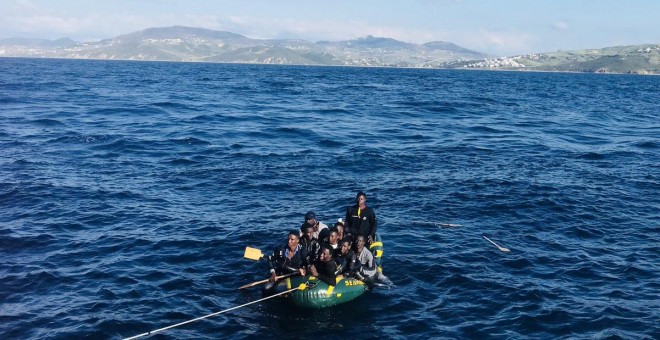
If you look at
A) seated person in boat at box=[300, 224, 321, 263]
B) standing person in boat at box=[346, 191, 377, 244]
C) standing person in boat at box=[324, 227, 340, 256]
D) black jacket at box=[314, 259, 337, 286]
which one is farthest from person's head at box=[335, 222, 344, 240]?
standing person in boat at box=[346, 191, 377, 244]

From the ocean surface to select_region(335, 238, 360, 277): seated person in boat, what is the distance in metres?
1.15

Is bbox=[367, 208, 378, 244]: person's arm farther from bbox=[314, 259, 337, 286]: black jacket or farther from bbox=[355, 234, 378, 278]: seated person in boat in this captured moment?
bbox=[314, 259, 337, 286]: black jacket

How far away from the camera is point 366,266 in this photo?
19.4 meters

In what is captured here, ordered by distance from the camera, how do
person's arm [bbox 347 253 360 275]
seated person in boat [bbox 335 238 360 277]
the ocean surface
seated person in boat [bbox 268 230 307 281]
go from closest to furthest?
the ocean surface < seated person in boat [bbox 268 230 307 281] < seated person in boat [bbox 335 238 360 277] < person's arm [bbox 347 253 360 275]

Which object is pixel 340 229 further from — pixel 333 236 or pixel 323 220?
pixel 323 220

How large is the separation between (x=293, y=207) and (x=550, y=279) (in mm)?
12548

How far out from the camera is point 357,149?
4262cm

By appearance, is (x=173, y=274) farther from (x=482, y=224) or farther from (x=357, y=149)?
(x=357, y=149)

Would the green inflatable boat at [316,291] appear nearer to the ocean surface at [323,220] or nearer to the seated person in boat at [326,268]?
the seated person in boat at [326,268]

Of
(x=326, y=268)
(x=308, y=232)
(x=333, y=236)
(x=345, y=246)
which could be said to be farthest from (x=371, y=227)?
(x=326, y=268)

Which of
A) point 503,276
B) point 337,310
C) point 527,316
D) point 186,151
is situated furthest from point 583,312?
point 186,151

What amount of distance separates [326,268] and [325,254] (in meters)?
0.61

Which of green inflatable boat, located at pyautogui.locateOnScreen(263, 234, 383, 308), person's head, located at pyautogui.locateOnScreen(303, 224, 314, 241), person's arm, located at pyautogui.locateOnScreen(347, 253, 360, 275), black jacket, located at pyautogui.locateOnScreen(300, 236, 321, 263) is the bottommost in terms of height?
green inflatable boat, located at pyautogui.locateOnScreen(263, 234, 383, 308)

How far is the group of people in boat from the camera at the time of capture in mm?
17797
